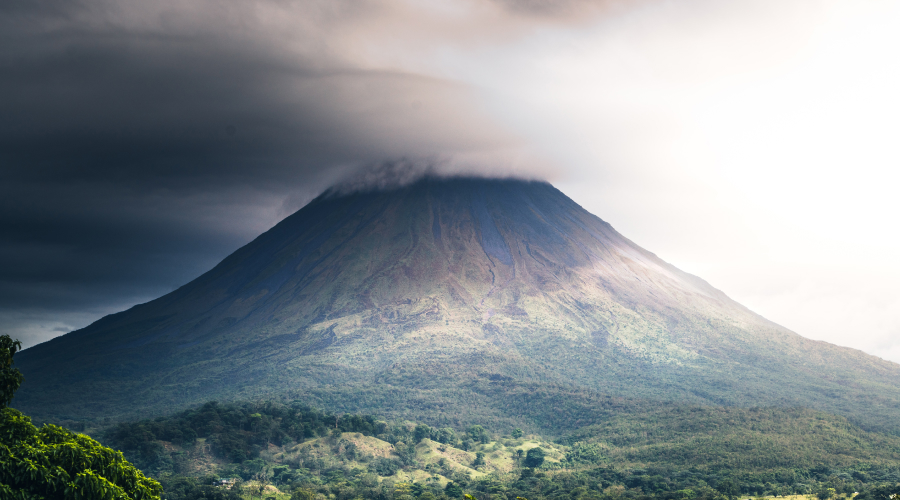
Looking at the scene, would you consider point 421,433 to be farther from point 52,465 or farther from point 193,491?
point 52,465

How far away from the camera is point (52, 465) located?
1623 cm

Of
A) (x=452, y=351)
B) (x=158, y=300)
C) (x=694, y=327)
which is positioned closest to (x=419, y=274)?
(x=452, y=351)

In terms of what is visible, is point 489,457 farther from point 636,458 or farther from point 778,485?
point 778,485

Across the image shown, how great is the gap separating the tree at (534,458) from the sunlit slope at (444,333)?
20972 millimetres

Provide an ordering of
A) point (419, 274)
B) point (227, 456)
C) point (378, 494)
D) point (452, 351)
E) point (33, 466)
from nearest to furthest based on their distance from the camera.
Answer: point (33, 466) < point (378, 494) < point (227, 456) < point (452, 351) < point (419, 274)

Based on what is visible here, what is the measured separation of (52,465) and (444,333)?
4896 inches

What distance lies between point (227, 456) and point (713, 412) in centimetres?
6234

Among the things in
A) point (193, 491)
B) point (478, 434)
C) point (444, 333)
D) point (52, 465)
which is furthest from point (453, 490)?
point (444, 333)

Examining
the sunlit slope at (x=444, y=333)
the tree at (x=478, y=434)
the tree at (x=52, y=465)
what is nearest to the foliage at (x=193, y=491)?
the tree at (x=52, y=465)

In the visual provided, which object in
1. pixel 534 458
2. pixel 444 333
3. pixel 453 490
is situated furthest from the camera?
pixel 444 333

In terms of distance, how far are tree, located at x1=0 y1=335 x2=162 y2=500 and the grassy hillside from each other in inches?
1598

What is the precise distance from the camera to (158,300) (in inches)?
7387

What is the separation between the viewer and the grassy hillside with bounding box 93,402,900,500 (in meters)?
65.2

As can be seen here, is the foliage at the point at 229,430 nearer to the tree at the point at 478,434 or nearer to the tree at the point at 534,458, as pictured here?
the tree at the point at 478,434
